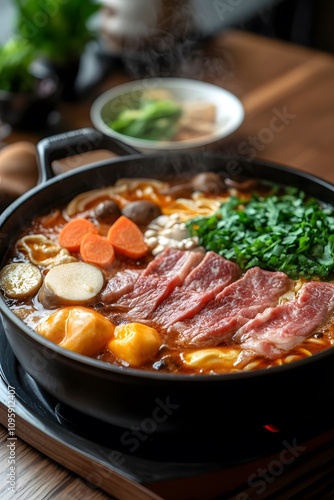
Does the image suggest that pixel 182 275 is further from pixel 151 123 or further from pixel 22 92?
pixel 22 92

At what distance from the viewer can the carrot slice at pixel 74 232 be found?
244cm

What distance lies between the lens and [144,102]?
3.71m

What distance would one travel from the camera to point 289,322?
6.72ft

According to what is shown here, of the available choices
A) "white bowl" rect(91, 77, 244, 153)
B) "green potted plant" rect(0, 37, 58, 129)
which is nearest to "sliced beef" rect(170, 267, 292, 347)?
"white bowl" rect(91, 77, 244, 153)

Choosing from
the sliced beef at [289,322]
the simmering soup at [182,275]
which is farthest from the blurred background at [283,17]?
the sliced beef at [289,322]

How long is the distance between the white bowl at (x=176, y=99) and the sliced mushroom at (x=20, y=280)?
1.14 metres

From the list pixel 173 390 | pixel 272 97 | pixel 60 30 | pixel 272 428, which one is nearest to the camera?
pixel 173 390

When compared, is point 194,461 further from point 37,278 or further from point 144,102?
point 144,102

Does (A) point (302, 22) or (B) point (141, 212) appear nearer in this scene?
(B) point (141, 212)

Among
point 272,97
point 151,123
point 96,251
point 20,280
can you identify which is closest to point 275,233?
point 96,251

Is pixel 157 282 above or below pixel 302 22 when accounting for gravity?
above

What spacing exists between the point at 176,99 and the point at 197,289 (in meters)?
1.83

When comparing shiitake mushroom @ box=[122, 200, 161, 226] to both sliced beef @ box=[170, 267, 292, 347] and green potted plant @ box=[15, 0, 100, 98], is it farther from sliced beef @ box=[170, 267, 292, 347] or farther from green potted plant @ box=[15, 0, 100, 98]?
green potted plant @ box=[15, 0, 100, 98]

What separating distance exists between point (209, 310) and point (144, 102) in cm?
187
